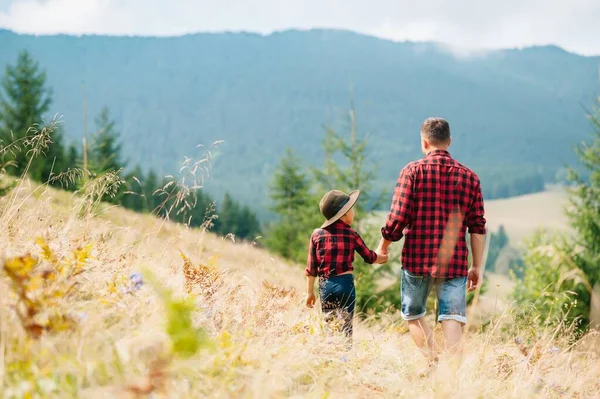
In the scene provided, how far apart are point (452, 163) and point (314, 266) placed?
144cm

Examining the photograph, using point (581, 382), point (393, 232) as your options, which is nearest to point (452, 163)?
point (393, 232)

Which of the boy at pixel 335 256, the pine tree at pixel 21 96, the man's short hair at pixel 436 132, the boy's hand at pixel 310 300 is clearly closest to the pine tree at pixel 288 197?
the pine tree at pixel 21 96

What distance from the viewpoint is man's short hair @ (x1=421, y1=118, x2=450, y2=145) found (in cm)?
405

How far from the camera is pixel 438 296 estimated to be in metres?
3.93

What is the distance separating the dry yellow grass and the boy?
38 cm

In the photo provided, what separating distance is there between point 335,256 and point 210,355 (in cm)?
222

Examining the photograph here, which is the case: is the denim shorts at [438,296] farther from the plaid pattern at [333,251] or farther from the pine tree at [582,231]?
the pine tree at [582,231]

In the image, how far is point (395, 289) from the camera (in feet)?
56.1

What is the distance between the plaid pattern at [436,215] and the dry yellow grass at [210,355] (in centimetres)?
65

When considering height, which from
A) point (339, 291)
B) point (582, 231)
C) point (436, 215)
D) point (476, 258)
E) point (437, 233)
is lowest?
point (582, 231)

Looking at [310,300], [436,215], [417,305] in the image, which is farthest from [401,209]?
→ [310,300]

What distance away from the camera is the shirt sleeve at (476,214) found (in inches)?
158

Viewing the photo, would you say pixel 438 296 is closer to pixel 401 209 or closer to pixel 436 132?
pixel 401 209

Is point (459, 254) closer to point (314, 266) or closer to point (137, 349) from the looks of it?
point (314, 266)
